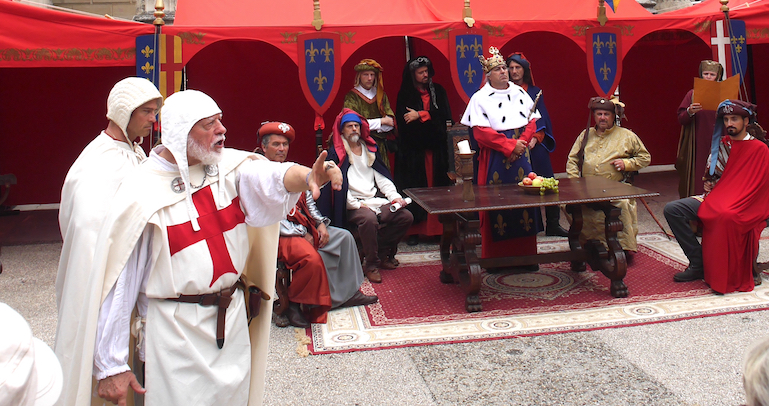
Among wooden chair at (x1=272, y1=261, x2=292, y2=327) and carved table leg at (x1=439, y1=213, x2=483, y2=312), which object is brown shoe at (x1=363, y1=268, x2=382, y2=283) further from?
wooden chair at (x1=272, y1=261, x2=292, y2=327)

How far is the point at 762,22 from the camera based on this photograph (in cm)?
675

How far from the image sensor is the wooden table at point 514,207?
14.8 feet

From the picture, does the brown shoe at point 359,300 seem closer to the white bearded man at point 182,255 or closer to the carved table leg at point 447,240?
the carved table leg at point 447,240

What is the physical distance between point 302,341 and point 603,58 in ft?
13.9

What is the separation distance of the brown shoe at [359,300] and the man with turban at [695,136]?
3795 mm

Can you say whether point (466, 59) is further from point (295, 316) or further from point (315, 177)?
point (315, 177)

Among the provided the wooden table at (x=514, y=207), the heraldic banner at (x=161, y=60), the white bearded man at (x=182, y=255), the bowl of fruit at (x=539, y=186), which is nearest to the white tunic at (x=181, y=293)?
the white bearded man at (x=182, y=255)

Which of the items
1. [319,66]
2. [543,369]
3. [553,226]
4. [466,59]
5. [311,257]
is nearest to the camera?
[543,369]

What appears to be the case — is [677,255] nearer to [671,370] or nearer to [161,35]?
[671,370]

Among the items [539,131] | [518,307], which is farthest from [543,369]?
[539,131]

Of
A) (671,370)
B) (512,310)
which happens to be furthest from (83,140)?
(671,370)

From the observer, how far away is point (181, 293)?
2.12m

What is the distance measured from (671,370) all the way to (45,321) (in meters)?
4.02

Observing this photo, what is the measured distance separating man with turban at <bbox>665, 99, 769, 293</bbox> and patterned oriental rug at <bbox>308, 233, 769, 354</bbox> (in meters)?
0.17
